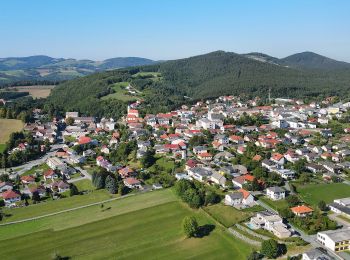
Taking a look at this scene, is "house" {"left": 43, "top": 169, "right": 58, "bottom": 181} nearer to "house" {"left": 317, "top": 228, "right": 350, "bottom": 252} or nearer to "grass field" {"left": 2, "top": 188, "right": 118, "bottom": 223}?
"grass field" {"left": 2, "top": 188, "right": 118, "bottom": 223}

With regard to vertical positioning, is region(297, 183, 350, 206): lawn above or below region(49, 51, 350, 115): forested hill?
below

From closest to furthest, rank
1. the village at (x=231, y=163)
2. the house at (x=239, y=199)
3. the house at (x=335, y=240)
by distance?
the house at (x=335, y=240)
the village at (x=231, y=163)
the house at (x=239, y=199)

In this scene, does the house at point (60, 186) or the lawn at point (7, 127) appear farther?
the lawn at point (7, 127)

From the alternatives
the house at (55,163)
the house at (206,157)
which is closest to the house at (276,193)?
the house at (206,157)

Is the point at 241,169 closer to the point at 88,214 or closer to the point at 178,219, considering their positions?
the point at 178,219

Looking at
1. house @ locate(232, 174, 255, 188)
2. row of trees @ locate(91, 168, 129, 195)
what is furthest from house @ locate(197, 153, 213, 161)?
row of trees @ locate(91, 168, 129, 195)

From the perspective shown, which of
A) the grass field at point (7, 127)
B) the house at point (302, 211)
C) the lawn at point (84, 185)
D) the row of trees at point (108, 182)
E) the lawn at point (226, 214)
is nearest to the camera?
the lawn at point (226, 214)

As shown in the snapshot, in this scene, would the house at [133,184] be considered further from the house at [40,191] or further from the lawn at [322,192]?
the lawn at [322,192]
